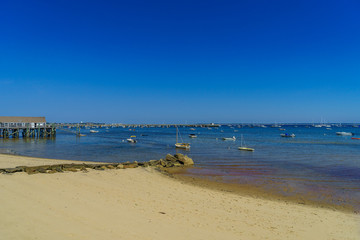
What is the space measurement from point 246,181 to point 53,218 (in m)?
16.2

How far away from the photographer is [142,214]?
10102mm

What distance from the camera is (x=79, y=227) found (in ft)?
25.7

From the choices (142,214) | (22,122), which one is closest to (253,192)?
(142,214)

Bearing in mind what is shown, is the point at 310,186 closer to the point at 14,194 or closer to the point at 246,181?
the point at 246,181

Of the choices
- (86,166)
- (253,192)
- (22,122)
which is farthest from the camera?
(22,122)

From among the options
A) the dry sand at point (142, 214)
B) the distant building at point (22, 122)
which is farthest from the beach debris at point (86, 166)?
the distant building at point (22, 122)

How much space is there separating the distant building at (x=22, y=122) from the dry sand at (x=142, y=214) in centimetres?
6181

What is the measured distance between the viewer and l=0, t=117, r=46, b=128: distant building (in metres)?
65.1

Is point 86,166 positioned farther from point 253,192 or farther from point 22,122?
point 22,122

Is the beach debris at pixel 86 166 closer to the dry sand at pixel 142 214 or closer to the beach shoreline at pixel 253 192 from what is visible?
the dry sand at pixel 142 214

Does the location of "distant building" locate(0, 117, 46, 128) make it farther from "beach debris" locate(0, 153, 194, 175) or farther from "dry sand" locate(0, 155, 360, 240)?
"dry sand" locate(0, 155, 360, 240)

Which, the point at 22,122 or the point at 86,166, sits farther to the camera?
the point at 22,122

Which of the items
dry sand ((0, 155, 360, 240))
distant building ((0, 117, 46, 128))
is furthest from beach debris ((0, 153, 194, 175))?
distant building ((0, 117, 46, 128))

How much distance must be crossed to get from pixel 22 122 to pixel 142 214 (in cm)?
7281
